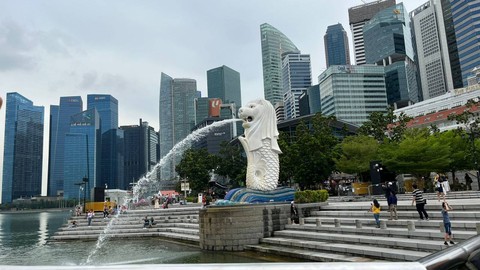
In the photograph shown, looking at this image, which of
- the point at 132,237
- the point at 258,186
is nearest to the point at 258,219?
the point at 258,186

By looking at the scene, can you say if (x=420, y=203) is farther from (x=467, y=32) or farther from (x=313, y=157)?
(x=467, y=32)

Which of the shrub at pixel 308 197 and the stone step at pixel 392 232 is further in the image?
the shrub at pixel 308 197

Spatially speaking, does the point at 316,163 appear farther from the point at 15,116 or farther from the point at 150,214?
the point at 15,116

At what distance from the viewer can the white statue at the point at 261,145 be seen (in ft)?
67.8

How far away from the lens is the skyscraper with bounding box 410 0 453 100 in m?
154

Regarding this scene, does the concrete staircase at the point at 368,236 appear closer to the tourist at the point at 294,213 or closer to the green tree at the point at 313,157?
the tourist at the point at 294,213

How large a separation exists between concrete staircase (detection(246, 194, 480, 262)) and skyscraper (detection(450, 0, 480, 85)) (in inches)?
4431

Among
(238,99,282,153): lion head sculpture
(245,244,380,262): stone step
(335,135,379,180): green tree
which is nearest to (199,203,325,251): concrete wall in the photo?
(245,244,380,262): stone step

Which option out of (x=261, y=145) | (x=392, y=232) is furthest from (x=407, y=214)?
(x=261, y=145)

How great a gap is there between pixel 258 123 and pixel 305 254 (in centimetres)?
912

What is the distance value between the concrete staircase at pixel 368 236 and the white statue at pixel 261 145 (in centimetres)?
330

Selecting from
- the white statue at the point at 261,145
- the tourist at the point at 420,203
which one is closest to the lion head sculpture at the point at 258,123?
the white statue at the point at 261,145

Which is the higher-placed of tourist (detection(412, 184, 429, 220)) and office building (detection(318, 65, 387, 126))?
office building (detection(318, 65, 387, 126))

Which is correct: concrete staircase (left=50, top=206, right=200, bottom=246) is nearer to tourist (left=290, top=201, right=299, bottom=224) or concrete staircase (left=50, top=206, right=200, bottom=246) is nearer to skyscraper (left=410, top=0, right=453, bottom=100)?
tourist (left=290, top=201, right=299, bottom=224)
